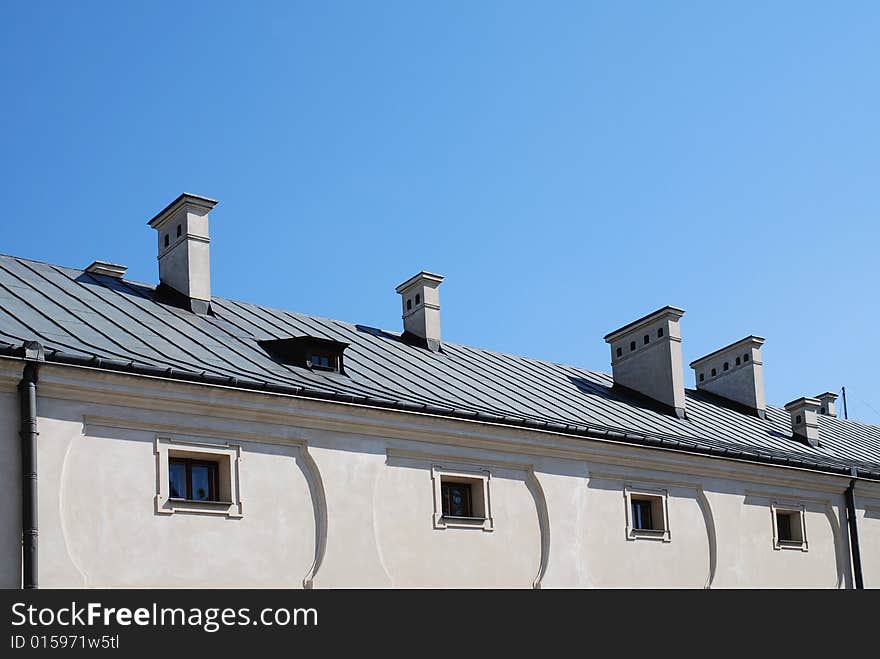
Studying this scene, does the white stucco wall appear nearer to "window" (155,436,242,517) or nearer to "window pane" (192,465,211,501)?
"window" (155,436,242,517)

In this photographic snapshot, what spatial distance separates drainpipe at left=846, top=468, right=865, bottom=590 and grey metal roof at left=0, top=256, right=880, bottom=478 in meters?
0.54

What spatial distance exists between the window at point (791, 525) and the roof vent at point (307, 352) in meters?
9.81

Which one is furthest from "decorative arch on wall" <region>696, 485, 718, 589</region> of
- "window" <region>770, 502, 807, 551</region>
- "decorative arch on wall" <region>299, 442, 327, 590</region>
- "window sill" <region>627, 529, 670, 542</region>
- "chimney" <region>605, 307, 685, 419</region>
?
"decorative arch on wall" <region>299, 442, 327, 590</region>

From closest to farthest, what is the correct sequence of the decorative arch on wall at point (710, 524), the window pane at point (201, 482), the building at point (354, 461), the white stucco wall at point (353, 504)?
1. the white stucco wall at point (353, 504)
2. the building at point (354, 461)
3. the window pane at point (201, 482)
4. the decorative arch on wall at point (710, 524)

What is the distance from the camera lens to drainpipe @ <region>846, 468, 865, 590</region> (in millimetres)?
27547

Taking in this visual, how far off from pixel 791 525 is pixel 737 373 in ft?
22.8

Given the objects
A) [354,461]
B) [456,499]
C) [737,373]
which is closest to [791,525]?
[737,373]

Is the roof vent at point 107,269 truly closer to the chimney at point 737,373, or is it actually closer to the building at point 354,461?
the building at point 354,461

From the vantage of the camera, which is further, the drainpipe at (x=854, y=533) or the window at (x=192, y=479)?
the drainpipe at (x=854, y=533)

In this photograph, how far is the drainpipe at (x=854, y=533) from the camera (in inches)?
1085

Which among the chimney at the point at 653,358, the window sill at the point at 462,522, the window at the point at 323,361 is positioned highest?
the chimney at the point at 653,358

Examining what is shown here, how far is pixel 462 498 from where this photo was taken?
21.8 m

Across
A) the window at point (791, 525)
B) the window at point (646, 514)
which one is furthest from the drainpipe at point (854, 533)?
the window at point (646, 514)
